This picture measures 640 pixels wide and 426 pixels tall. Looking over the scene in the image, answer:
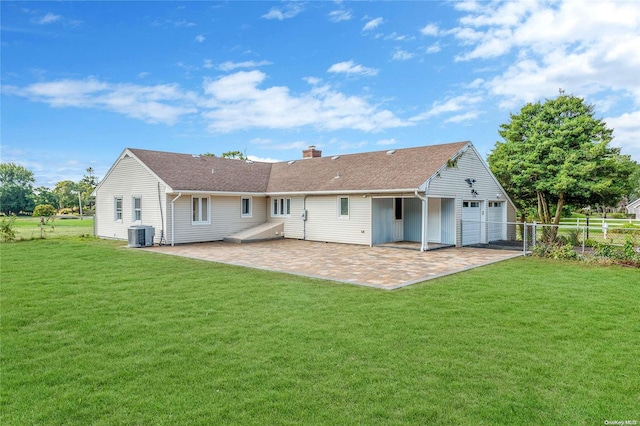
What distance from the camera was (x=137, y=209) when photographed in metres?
18.6

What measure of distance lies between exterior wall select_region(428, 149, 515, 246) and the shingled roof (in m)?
0.66

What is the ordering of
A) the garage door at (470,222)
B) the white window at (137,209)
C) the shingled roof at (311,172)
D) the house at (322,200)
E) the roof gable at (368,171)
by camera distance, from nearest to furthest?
1. the roof gable at (368,171)
2. the shingled roof at (311,172)
3. the house at (322,200)
4. the garage door at (470,222)
5. the white window at (137,209)

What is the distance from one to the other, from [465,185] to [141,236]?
15.2 meters

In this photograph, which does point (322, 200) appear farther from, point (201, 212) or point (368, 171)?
point (201, 212)

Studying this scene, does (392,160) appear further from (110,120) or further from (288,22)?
(110,120)

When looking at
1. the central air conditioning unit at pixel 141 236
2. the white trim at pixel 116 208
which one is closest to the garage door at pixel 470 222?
the central air conditioning unit at pixel 141 236

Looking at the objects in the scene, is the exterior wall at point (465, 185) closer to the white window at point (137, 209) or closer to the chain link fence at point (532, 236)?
the chain link fence at point (532, 236)

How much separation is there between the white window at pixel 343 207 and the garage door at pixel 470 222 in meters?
5.47

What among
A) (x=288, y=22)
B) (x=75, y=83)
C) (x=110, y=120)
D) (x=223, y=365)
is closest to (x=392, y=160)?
(x=288, y=22)

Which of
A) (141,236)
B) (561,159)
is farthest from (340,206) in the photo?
(561,159)

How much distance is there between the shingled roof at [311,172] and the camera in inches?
655

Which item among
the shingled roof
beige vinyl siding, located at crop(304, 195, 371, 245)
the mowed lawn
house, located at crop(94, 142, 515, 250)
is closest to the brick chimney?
the shingled roof

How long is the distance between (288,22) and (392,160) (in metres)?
8.86

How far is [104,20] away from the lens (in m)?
16.1
